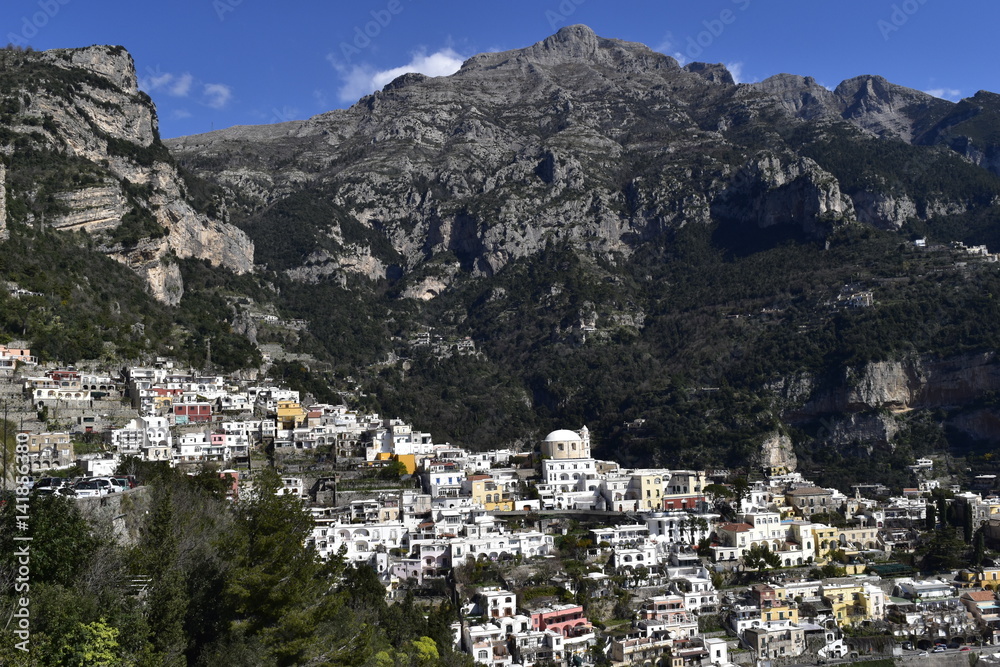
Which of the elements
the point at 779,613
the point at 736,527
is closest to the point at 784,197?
the point at 736,527

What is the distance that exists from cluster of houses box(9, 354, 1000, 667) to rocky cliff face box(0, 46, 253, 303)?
25.8 metres

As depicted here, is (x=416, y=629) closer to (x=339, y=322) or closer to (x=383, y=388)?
(x=383, y=388)

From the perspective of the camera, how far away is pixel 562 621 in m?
48.3

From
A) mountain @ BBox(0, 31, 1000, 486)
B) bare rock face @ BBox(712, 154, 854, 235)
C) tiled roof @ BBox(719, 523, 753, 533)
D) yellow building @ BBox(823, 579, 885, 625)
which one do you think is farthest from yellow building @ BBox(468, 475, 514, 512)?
bare rock face @ BBox(712, 154, 854, 235)

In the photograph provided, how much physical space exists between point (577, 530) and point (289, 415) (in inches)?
969

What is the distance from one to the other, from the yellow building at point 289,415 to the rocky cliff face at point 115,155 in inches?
1216

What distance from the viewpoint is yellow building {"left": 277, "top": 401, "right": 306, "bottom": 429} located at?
238 feet

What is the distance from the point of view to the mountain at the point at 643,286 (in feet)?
350

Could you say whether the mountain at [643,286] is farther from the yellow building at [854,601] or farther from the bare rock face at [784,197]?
the yellow building at [854,601]

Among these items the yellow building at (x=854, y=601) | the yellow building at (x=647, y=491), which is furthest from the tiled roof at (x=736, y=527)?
the yellow building at (x=854, y=601)

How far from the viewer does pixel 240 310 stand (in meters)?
116

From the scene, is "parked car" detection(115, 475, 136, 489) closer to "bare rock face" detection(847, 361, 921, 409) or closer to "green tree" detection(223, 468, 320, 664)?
"green tree" detection(223, 468, 320, 664)

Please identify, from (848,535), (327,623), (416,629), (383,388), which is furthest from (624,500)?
(383,388)

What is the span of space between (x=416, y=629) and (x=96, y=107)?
297ft
